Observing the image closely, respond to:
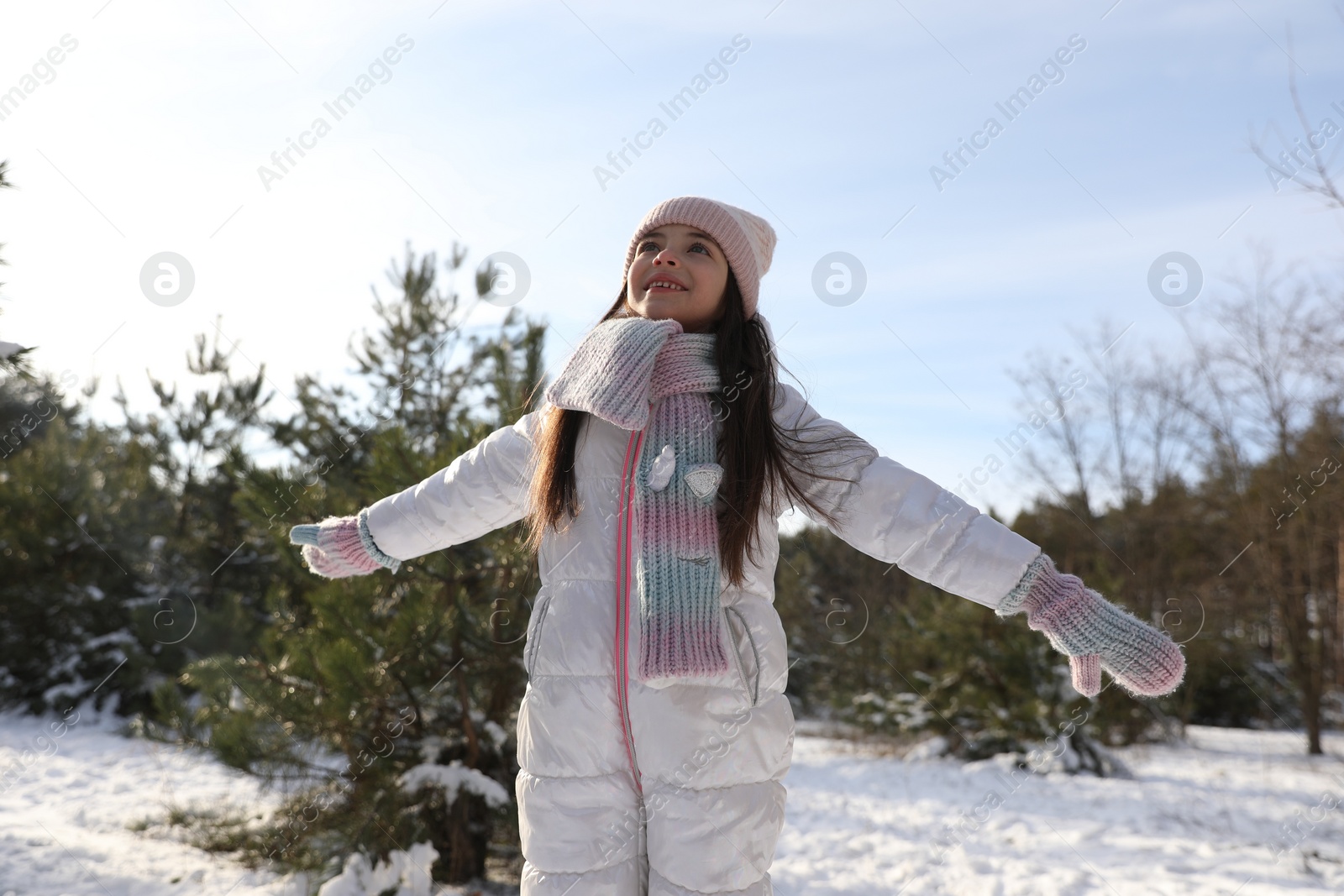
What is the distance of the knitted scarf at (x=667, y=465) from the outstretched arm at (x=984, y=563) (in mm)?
268

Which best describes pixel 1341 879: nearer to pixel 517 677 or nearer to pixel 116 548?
pixel 517 677

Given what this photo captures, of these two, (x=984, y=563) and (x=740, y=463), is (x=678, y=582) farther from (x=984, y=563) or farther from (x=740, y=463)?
(x=984, y=563)

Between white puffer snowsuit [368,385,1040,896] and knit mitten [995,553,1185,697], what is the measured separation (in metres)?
0.04

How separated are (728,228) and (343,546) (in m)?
1.15

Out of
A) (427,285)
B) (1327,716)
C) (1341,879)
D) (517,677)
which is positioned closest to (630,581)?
(517,677)

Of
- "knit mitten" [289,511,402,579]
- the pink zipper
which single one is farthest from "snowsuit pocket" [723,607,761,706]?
"knit mitten" [289,511,402,579]

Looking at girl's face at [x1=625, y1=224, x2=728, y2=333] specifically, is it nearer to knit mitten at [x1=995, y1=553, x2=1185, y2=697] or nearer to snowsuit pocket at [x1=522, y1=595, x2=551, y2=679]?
snowsuit pocket at [x1=522, y1=595, x2=551, y2=679]

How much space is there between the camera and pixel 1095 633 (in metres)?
1.64

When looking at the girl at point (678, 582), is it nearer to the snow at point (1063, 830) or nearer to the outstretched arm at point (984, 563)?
the outstretched arm at point (984, 563)

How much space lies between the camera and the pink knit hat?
2.05 metres

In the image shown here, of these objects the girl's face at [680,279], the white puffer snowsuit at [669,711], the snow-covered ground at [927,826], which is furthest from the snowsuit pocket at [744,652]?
the snow-covered ground at [927,826]

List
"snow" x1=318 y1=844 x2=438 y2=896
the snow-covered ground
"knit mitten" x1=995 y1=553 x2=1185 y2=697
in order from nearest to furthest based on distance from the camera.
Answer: "knit mitten" x1=995 y1=553 x2=1185 y2=697
"snow" x1=318 y1=844 x2=438 y2=896
the snow-covered ground

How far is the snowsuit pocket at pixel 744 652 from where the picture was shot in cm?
171

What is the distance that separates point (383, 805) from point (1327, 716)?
371 inches
